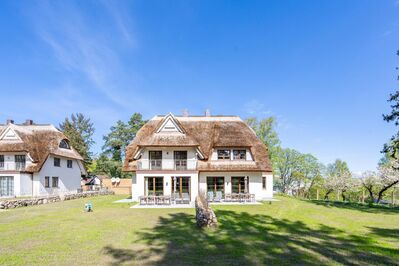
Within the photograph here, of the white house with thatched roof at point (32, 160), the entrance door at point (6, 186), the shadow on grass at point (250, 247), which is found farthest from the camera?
the white house with thatched roof at point (32, 160)

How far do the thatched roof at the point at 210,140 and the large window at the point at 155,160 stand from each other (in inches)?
55.8

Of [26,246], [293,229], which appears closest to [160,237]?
[26,246]

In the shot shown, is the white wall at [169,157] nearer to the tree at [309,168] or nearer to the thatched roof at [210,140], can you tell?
the thatched roof at [210,140]

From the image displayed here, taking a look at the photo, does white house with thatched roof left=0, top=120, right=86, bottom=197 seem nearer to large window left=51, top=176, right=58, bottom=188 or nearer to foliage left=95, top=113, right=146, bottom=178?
large window left=51, top=176, right=58, bottom=188

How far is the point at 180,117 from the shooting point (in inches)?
1254

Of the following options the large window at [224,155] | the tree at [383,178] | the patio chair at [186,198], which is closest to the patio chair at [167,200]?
the patio chair at [186,198]

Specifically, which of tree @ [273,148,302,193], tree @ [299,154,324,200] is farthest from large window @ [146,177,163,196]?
tree @ [299,154,324,200]

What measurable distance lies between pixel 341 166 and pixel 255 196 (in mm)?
50006

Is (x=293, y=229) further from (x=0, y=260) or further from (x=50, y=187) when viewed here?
(x=50, y=187)

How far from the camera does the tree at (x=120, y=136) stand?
56125 millimetres

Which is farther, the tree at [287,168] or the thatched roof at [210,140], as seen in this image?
the tree at [287,168]

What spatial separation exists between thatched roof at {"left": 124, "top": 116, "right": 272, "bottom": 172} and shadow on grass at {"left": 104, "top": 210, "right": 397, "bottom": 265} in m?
12.3

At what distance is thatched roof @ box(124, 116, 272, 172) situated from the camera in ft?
84.0

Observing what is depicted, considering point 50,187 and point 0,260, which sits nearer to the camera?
point 0,260
